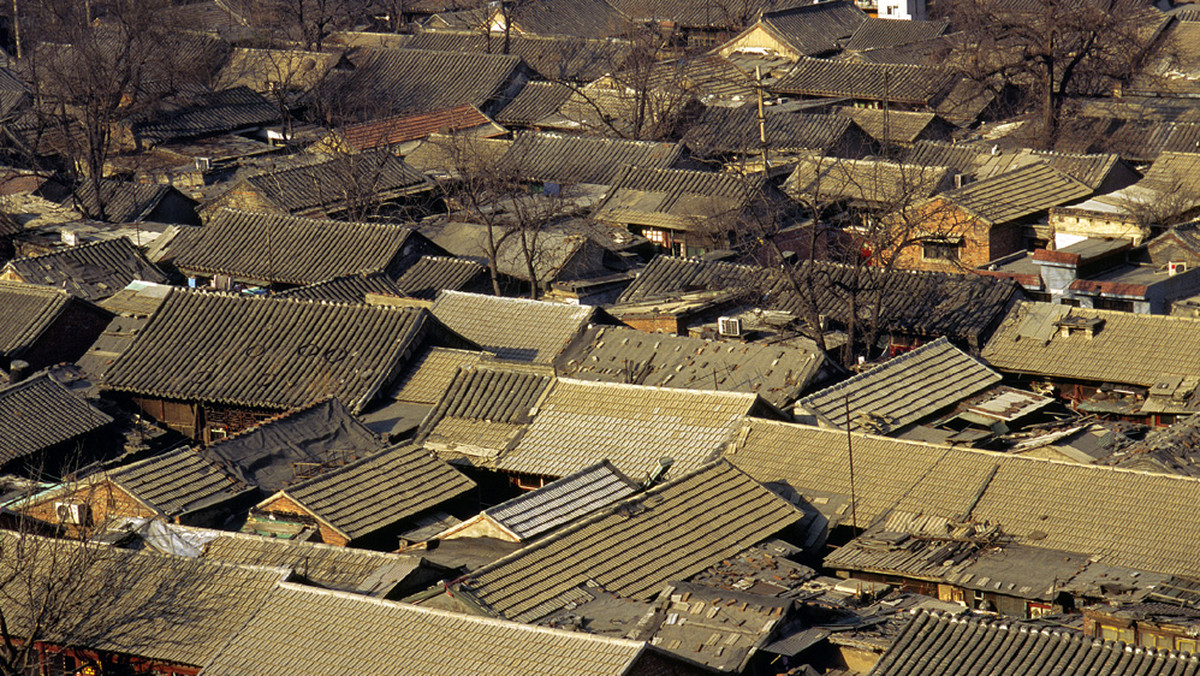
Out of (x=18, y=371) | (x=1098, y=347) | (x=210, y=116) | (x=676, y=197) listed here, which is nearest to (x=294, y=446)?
(x=18, y=371)

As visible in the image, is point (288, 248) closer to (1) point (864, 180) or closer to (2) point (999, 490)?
(1) point (864, 180)

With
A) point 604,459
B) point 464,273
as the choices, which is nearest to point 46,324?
point 464,273

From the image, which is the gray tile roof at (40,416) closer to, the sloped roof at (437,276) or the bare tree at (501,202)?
the sloped roof at (437,276)

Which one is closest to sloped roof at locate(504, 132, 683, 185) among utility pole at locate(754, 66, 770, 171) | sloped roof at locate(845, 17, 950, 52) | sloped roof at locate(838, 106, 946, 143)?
utility pole at locate(754, 66, 770, 171)

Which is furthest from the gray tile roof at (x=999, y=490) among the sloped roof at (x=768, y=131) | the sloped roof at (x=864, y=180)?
the sloped roof at (x=768, y=131)

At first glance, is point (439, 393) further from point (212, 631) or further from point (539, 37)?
point (539, 37)
